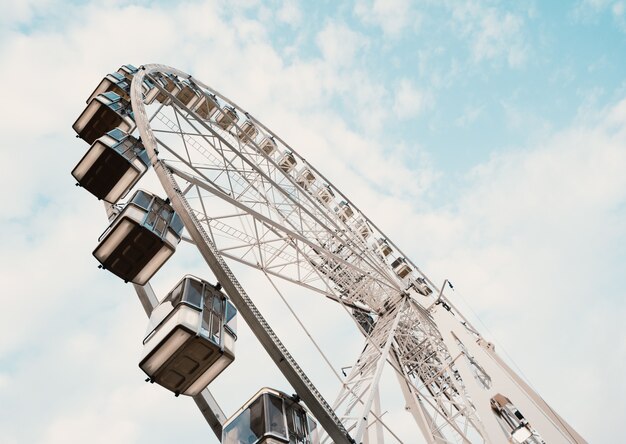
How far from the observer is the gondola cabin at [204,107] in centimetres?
1337

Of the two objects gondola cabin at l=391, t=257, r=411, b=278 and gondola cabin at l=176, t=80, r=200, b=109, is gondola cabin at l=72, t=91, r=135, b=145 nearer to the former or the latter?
gondola cabin at l=176, t=80, r=200, b=109

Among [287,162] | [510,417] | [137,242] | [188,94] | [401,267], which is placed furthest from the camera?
[401,267]

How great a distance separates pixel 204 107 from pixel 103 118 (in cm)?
615

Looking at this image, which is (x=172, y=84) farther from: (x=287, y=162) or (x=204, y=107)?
(x=287, y=162)

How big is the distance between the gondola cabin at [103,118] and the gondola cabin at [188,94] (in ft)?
13.2

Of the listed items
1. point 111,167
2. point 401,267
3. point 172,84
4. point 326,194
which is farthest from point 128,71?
point 401,267

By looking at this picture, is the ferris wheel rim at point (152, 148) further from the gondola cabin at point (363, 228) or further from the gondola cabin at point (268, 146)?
the gondola cabin at point (363, 228)

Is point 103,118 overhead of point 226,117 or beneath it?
beneath

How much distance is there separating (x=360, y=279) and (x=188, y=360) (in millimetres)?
8502

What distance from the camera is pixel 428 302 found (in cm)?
1163

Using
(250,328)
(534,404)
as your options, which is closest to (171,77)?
(250,328)

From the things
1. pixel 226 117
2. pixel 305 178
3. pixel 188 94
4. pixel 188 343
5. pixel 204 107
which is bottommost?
pixel 188 343

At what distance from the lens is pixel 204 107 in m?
14.9

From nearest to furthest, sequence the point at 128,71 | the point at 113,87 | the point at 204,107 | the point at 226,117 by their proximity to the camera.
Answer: the point at 113,87 → the point at 128,71 → the point at 226,117 → the point at 204,107
